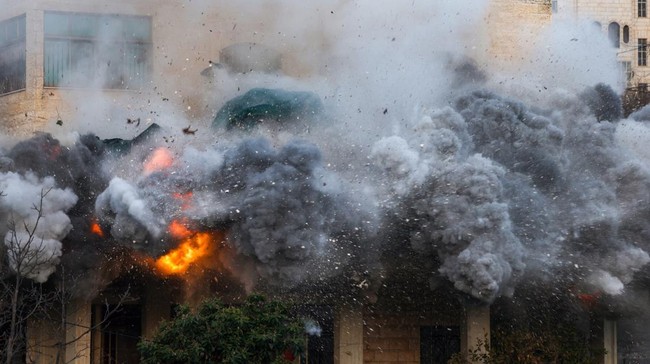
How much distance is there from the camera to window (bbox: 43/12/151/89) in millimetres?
32781

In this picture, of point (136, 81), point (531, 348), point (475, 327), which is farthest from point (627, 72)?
point (136, 81)

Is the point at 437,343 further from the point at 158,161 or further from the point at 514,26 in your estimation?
the point at 514,26

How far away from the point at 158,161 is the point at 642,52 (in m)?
34.7

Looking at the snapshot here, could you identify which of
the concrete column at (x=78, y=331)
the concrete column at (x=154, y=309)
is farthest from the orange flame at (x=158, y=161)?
the concrete column at (x=154, y=309)

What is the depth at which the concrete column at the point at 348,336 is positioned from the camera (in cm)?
3120

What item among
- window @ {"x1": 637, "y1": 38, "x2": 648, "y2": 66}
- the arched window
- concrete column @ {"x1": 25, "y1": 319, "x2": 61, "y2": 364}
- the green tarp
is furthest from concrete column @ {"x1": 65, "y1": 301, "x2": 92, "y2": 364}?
window @ {"x1": 637, "y1": 38, "x2": 648, "y2": 66}

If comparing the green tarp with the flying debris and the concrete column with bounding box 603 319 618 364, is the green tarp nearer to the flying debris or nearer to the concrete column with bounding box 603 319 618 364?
the flying debris

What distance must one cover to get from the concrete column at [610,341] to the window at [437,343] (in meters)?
3.96

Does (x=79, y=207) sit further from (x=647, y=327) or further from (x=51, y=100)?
(x=647, y=327)

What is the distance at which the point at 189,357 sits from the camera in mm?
24297

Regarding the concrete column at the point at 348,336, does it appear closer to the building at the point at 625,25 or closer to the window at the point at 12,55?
the window at the point at 12,55

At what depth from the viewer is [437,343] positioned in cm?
3272

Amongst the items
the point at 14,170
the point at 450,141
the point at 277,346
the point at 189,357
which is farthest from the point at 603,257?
the point at 14,170

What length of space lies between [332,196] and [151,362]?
20.6 ft
